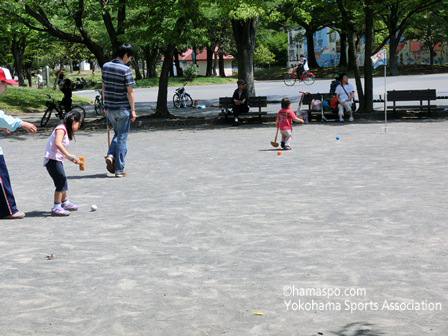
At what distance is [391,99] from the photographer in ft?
78.2

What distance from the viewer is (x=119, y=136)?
498 inches

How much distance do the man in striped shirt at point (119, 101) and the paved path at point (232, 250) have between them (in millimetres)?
443

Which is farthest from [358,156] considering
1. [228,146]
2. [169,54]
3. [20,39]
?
[20,39]

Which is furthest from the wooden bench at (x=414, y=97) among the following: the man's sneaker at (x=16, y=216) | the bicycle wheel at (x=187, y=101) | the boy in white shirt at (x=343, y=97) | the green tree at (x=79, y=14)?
the man's sneaker at (x=16, y=216)

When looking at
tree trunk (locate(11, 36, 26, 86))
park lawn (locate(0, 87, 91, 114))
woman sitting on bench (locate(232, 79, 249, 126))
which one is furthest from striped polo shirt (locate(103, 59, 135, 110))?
tree trunk (locate(11, 36, 26, 86))

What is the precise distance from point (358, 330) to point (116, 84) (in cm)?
870

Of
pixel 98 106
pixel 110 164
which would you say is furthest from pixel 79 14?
pixel 110 164

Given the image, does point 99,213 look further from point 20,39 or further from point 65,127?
point 20,39

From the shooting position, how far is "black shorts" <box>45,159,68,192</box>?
9.32 meters

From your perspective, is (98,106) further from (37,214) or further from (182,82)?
A: (182,82)

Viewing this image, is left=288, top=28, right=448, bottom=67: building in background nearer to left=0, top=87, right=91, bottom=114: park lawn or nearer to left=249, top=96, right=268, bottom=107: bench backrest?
left=0, top=87, right=91, bottom=114: park lawn

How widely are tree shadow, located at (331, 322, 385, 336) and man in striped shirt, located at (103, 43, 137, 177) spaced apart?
317 inches

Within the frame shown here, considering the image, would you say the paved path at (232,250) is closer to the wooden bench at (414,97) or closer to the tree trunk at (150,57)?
the wooden bench at (414,97)

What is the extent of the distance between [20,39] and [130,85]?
45.2m
